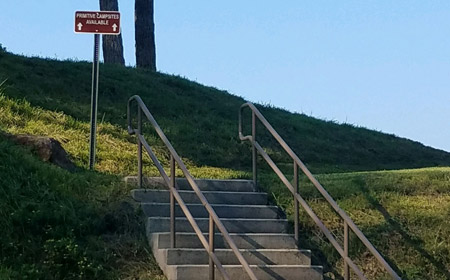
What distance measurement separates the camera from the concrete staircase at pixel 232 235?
7.68m

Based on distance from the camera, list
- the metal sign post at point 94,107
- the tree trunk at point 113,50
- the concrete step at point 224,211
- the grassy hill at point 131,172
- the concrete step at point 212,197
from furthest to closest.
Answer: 1. the tree trunk at point 113,50
2. the metal sign post at point 94,107
3. the concrete step at point 212,197
4. the concrete step at point 224,211
5. the grassy hill at point 131,172

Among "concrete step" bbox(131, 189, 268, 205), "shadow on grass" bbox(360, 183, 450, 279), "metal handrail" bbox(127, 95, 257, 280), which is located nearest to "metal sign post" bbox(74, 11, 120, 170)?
"metal handrail" bbox(127, 95, 257, 280)

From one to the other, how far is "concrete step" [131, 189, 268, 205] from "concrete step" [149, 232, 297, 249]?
808 millimetres

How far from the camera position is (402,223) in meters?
9.25

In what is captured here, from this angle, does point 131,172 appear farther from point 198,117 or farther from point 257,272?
point 198,117

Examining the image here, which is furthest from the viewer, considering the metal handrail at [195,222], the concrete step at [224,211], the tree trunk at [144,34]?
the tree trunk at [144,34]

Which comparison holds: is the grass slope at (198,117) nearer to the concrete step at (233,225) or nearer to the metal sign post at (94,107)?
the metal sign post at (94,107)

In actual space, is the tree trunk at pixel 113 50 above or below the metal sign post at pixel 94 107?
above

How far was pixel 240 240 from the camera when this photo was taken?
8305mm

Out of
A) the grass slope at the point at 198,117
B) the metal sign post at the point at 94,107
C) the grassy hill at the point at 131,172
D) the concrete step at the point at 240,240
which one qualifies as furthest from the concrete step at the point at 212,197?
the grass slope at the point at 198,117

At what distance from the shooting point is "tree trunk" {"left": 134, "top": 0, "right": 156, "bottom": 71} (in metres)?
20.8

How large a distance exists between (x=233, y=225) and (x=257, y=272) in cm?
95

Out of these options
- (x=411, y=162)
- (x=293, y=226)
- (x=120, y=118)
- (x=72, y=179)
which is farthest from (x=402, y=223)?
(x=411, y=162)

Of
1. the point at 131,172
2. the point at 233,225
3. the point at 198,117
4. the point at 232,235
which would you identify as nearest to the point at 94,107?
the point at 131,172
